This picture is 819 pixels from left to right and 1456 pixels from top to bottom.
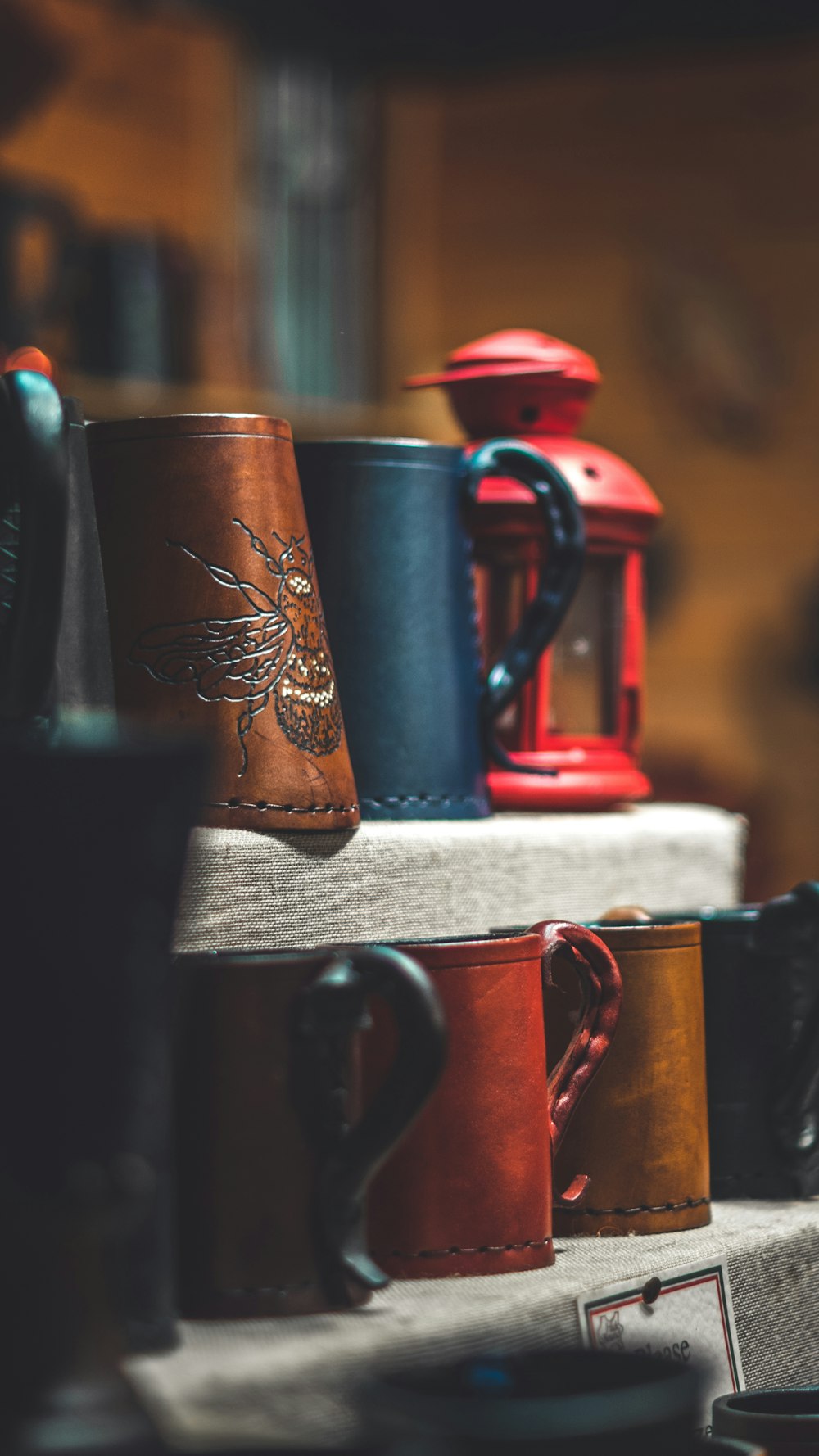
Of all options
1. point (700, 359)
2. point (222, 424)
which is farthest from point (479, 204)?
point (222, 424)

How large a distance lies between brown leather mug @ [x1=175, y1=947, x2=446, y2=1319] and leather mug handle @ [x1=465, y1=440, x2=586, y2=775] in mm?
415

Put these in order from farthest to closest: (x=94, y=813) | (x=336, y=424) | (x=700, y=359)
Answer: (x=700, y=359) < (x=336, y=424) < (x=94, y=813)

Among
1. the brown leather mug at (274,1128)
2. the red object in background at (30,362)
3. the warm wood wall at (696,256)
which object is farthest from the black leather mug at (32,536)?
the warm wood wall at (696,256)

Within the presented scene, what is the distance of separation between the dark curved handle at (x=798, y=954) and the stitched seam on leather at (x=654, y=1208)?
0.27 feet

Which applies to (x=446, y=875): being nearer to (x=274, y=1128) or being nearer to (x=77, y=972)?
(x=274, y=1128)

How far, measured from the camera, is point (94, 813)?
0.54 metres

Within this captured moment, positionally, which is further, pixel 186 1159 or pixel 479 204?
pixel 479 204

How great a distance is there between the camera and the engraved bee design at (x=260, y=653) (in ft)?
2.72

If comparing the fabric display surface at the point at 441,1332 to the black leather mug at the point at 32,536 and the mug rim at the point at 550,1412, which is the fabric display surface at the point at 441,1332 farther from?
the black leather mug at the point at 32,536

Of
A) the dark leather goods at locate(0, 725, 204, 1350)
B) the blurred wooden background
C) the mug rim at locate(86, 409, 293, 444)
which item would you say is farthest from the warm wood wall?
the dark leather goods at locate(0, 725, 204, 1350)

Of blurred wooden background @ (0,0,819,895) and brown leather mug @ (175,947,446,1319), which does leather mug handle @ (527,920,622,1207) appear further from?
blurred wooden background @ (0,0,819,895)

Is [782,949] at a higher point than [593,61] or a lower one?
lower

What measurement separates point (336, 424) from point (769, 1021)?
218cm

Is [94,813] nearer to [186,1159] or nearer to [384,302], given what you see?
[186,1159]
